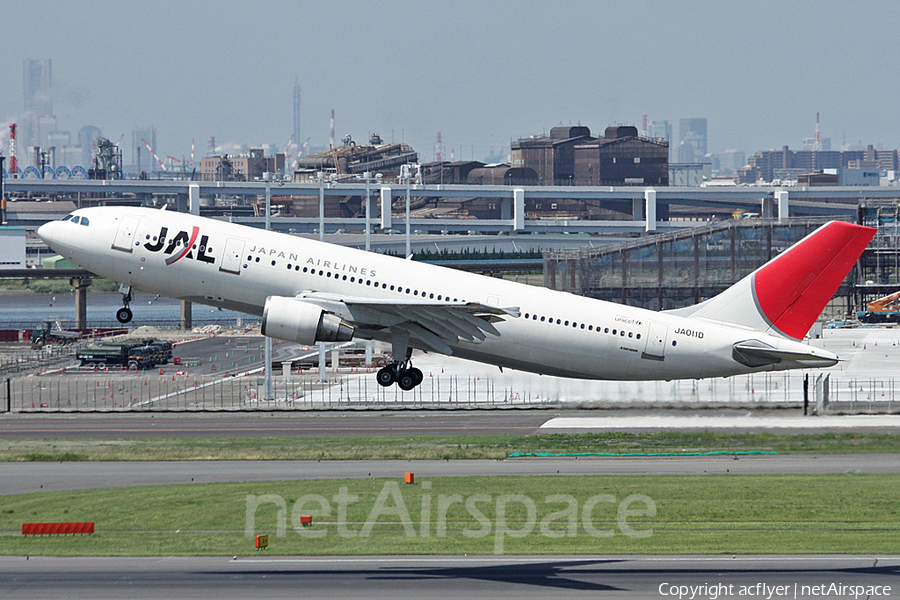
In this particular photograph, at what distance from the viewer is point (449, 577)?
33875 millimetres

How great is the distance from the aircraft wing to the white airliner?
0.05 m

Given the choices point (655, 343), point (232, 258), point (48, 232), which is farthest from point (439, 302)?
point (48, 232)

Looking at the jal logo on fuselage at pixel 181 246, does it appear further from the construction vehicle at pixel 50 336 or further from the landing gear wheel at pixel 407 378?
the construction vehicle at pixel 50 336

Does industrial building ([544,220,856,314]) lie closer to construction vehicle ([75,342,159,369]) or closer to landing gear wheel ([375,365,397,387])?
construction vehicle ([75,342,159,369])

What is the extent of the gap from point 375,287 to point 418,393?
106ft

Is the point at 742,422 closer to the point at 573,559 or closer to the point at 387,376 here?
the point at 387,376

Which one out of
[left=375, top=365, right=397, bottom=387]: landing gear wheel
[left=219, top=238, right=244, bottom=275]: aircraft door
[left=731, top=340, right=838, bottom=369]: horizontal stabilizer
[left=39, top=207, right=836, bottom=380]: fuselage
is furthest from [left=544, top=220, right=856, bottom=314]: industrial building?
[left=219, top=238, right=244, bottom=275]: aircraft door

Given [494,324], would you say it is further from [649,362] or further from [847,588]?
[847,588]

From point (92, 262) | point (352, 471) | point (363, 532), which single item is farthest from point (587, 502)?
point (92, 262)

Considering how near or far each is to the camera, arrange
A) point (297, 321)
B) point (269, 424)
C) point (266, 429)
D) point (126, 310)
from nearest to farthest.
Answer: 1. point (297, 321)
2. point (126, 310)
3. point (266, 429)
4. point (269, 424)

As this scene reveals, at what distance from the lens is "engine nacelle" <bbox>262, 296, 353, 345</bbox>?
44844 millimetres

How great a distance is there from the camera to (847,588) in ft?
106

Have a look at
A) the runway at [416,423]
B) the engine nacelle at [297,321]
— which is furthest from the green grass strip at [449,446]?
the engine nacelle at [297,321]

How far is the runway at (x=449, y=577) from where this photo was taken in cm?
3212
